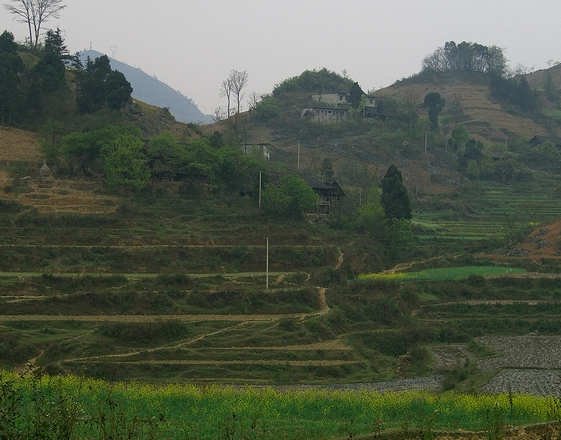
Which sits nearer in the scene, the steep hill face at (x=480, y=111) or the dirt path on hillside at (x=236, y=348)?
the dirt path on hillside at (x=236, y=348)

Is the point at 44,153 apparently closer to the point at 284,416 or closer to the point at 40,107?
the point at 40,107

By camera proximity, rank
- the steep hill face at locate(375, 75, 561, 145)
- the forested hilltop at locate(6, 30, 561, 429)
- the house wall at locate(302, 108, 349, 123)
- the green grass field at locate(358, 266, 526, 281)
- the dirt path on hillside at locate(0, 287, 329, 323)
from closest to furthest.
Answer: the forested hilltop at locate(6, 30, 561, 429), the dirt path on hillside at locate(0, 287, 329, 323), the green grass field at locate(358, 266, 526, 281), the house wall at locate(302, 108, 349, 123), the steep hill face at locate(375, 75, 561, 145)

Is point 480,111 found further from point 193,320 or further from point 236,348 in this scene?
point 236,348

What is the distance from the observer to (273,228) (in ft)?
117

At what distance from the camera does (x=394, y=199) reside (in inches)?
1623

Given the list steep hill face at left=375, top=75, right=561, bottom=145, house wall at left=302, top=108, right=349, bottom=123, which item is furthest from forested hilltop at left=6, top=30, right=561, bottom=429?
steep hill face at left=375, top=75, right=561, bottom=145

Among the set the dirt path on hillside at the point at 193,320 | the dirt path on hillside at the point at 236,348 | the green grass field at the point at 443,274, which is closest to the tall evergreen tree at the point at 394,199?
the green grass field at the point at 443,274

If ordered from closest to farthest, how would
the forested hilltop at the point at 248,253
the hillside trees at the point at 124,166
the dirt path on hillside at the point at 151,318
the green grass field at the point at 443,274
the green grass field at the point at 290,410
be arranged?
the green grass field at the point at 290,410, the forested hilltop at the point at 248,253, the dirt path on hillside at the point at 151,318, the green grass field at the point at 443,274, the hillside trees at the point at 124,166

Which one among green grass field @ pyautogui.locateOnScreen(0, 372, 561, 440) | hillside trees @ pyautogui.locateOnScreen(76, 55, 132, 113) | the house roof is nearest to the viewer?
green grass field @ pyautogui.locateOnScreen(0, 372, 561, 440)

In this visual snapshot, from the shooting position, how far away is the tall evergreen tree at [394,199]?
41.0m

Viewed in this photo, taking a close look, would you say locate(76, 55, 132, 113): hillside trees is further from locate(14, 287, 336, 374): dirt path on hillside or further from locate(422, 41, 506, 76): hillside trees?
locate(422, 41, 506, 76): hillside trees

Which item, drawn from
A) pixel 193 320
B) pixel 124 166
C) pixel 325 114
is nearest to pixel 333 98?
pixel 325 114

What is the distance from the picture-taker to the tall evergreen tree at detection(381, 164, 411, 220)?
41.0 metres

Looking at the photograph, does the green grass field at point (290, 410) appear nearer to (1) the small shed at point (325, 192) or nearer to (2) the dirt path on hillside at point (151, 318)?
(2) the dirt path on hillside at point (151, 318)
